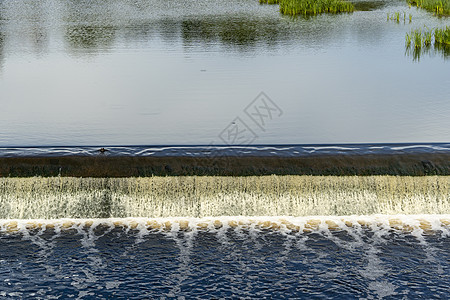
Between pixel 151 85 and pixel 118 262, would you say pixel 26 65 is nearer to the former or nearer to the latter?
pixel 151 85

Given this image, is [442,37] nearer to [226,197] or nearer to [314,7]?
[314,7]

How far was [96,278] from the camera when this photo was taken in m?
5.76

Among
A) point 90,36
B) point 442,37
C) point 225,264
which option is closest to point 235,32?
point 90,36

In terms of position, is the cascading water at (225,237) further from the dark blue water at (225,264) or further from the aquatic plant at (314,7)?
the aquatic plant at (314,7)

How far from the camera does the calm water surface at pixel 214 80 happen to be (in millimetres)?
8898

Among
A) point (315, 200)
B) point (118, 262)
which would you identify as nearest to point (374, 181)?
point (315, 200)

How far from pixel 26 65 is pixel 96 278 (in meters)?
8.67

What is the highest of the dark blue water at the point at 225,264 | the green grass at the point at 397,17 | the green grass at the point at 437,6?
the green grass at the point at 437,6

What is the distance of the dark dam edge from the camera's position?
Answer: 23.2 ft

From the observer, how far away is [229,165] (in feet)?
23.4

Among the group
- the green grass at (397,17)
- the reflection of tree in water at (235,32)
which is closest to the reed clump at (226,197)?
the reflection of tree in water at (235,32)

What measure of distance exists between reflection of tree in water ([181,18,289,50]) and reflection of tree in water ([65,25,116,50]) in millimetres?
1823

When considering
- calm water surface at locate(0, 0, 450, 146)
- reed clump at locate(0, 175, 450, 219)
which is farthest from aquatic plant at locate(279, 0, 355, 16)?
reed clump at locate(0, 175, 450, 219)

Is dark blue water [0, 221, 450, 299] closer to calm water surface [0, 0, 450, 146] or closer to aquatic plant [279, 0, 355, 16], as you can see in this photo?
calm water surface [0, 0, 450, 146]
